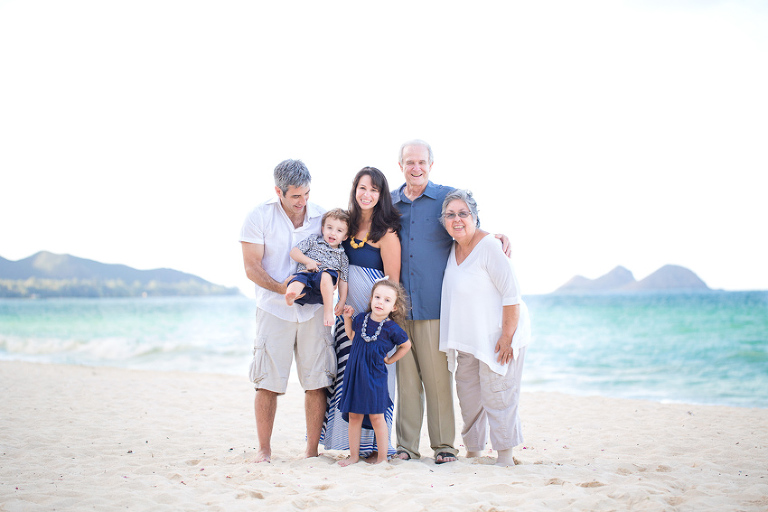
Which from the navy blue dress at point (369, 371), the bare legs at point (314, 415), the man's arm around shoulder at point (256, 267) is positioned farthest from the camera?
the bare legs at point (314, 415)

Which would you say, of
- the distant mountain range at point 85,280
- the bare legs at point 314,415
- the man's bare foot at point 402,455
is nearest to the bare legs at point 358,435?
the man's bare foot at point 402,455

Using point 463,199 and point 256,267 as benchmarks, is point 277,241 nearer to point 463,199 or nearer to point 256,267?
point 256,267

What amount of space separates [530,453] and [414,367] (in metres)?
1.61

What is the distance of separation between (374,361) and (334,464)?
79 cm

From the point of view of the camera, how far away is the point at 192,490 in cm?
314

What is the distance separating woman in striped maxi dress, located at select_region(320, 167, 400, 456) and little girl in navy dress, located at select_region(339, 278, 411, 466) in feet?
0.52

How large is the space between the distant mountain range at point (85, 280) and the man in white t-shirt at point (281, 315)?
42.4 m

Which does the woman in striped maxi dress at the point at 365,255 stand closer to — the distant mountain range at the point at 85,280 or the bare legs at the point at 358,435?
the bare legs at the point at 358,435

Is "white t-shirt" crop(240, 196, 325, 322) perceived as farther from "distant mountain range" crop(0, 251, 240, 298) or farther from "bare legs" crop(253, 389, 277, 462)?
"distant mountain range" crop(0, 251, 240, 298)

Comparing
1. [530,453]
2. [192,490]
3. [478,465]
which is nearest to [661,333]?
[530,453]

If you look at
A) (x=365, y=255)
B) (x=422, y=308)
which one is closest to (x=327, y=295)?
(x=365, y=255)

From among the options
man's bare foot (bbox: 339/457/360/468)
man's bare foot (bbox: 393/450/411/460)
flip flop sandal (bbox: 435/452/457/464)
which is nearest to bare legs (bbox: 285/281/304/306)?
man's bare foot (bbox: 339/457/360/468)

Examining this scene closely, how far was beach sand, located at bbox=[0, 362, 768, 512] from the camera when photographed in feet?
9.62

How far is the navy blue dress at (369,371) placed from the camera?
352 centimetres
